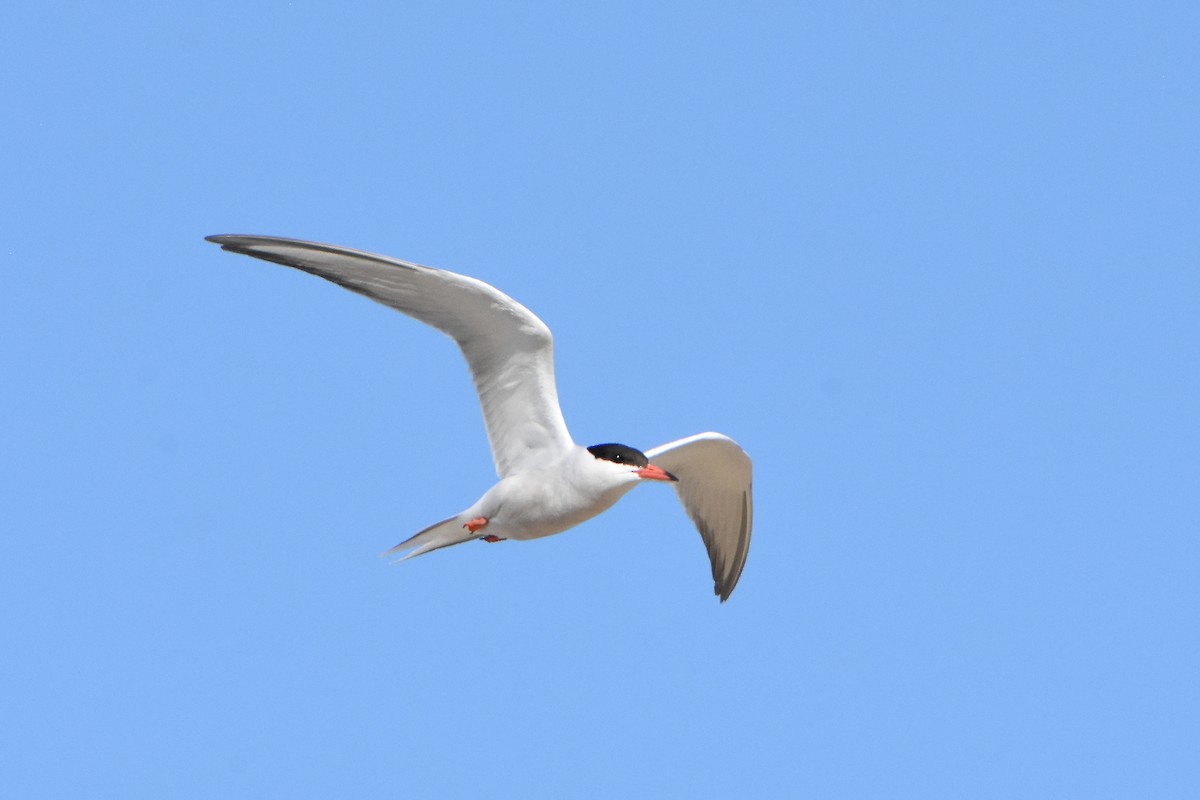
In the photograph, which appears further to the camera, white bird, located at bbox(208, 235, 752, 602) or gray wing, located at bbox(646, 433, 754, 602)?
gray wing, located at bbox(646, 433, 754, 602)

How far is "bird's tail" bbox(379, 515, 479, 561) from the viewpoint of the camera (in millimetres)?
10789

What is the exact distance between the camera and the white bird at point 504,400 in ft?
33.0

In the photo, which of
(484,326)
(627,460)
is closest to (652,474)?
(627,460)

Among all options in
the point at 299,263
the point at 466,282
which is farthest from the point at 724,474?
the point at 299,263

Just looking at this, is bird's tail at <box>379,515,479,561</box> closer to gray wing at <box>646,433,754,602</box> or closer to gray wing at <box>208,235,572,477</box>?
gray wing at <box>208,235,572,477</box>

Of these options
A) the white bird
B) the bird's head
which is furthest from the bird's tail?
the bird's head

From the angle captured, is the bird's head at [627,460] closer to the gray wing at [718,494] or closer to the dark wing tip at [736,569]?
the gray wing at [718,494]

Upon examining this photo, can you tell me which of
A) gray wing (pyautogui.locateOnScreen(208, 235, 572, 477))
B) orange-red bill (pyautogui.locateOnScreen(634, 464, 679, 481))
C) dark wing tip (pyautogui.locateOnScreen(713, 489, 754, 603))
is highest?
gray wing (pyautogui.locateOnScreen(208, 235, 572, 477))

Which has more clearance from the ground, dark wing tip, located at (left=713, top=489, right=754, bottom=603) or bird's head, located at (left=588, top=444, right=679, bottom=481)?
bird's head, located at (left=588, top=444, right=679, bottom=481)

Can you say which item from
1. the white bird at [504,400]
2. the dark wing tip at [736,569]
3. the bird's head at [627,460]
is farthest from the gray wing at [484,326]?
the dark wing tip at [736,569]

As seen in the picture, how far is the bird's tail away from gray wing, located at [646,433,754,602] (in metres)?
1.92

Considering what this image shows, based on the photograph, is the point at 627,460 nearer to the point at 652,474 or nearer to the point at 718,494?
the point at 652,474

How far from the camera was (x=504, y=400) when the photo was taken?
35.8 feet

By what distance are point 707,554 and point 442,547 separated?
10.5 feet
